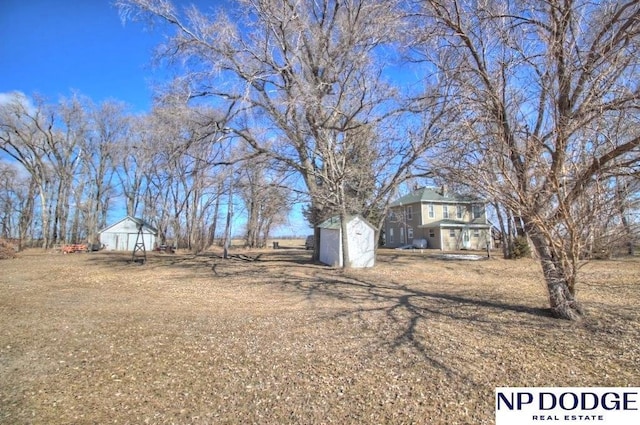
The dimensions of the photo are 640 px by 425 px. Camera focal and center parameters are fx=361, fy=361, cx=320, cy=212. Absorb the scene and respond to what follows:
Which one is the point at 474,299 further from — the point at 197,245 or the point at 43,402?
the point at 197,245

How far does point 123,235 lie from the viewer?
36.2 m

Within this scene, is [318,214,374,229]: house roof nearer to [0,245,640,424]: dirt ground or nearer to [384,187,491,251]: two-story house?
[0,245,640,424]: dirt ground

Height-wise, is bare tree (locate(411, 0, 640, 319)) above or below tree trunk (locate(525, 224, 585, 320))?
above

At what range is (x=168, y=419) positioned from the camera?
320 centimetres

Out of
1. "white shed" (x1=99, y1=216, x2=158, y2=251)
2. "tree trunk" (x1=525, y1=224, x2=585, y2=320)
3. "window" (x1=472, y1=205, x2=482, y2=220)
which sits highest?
"window" (x1=472, y1=205, x2=482, y2=220)

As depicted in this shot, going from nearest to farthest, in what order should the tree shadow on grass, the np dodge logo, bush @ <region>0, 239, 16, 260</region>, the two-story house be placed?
1. the np dodge logo
2. the tree shadow on grass
3. bush @ <region>0, 239, 16, 260</region>
4. the two-story house

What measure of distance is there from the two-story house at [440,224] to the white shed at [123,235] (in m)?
24.4

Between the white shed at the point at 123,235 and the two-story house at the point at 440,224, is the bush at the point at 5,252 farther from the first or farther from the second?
the two-story house at the point at 440,224

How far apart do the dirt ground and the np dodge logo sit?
13 centimetres

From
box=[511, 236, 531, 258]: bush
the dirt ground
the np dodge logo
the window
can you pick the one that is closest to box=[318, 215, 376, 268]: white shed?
the dirt ground

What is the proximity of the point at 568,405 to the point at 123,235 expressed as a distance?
3950 centimetres

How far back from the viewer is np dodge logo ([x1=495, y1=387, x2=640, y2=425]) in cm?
340

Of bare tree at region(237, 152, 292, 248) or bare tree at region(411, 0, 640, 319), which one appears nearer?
bare tree at region(411, 0, 640, 319)

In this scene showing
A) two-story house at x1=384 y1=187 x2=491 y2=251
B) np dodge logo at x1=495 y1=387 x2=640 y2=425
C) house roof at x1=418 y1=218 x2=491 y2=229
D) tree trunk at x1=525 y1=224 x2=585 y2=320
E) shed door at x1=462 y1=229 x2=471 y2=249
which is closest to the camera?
np dodge logo at x1=495 y1=387 x2=640 y2=425
